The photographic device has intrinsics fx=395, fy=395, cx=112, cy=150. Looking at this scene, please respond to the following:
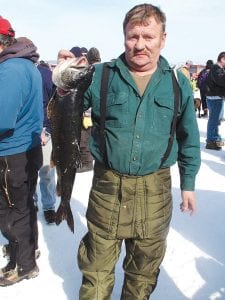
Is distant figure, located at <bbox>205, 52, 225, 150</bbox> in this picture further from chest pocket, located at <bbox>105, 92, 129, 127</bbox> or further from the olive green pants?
chest pocket, located at <bbox>105, 92, 129, 127</bbox>

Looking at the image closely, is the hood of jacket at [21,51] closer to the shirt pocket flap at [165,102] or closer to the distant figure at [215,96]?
the shirt pocket flap at [165,102]

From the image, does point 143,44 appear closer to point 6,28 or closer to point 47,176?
point 6,28

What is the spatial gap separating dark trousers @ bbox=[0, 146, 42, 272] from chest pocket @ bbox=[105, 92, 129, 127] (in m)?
1.05

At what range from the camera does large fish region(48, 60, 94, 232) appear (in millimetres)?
1990

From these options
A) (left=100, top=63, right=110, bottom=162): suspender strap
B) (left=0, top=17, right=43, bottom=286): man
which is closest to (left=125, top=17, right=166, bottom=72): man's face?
(left=100, top=63, right=110, bottom=162): suspender strap

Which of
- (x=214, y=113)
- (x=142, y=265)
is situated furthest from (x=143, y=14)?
(x=214, y=113)

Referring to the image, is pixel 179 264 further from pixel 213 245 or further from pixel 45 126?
pixel 45 126

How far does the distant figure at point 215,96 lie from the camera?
7.87 meters

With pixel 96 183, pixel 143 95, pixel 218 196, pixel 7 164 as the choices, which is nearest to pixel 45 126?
pixel 7 164

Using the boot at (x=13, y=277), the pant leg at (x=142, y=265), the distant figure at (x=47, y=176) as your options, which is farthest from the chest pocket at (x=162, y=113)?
the distant figure at (x=47, y=176)

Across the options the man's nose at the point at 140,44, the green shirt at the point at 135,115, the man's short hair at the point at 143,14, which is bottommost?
the green shirt at the point at 135,115

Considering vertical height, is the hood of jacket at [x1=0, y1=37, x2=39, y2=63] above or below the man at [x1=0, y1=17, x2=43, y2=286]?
above

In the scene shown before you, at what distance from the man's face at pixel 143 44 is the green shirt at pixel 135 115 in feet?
0.25

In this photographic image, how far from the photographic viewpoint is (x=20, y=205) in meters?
3.26
